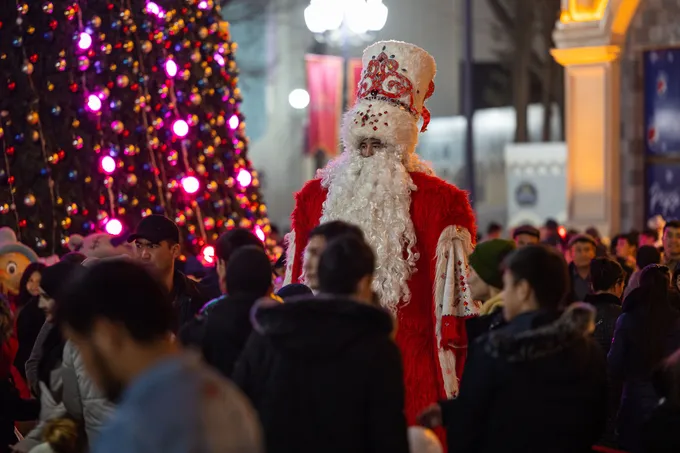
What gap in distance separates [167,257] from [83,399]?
83.7 inches

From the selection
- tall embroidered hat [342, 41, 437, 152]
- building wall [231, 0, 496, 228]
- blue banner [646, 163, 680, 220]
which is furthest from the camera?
building wall [231, 0, 496, 228]

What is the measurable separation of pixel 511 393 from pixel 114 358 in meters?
1.58

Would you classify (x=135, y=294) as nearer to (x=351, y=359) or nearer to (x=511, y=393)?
(x=351, y=359)

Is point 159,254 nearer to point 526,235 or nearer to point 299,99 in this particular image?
point 526,235

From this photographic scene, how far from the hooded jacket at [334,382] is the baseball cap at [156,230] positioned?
289cm

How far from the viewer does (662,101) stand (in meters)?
20.3

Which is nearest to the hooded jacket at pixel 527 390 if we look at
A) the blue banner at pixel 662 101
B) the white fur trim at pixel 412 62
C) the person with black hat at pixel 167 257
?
the person with black hat at pixel 167 257

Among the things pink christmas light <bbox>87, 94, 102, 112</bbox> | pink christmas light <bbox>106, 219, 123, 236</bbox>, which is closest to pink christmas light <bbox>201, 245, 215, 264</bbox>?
pink christmas light <bbox>106, 219, 123, 236</bbox>

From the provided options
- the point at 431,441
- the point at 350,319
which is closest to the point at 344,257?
the point at 350,319

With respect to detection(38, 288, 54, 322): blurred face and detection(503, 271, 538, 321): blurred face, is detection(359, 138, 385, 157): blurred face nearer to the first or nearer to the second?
detection(38, 288, 54, 322): blurred face

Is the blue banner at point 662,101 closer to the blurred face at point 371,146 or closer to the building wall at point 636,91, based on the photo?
the building wall at point 636,91

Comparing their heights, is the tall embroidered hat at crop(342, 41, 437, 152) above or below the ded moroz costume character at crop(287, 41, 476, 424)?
above

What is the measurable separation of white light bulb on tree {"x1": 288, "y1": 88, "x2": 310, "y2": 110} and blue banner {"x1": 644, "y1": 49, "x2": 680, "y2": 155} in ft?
41.5

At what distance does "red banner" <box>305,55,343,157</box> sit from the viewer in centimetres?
2671
